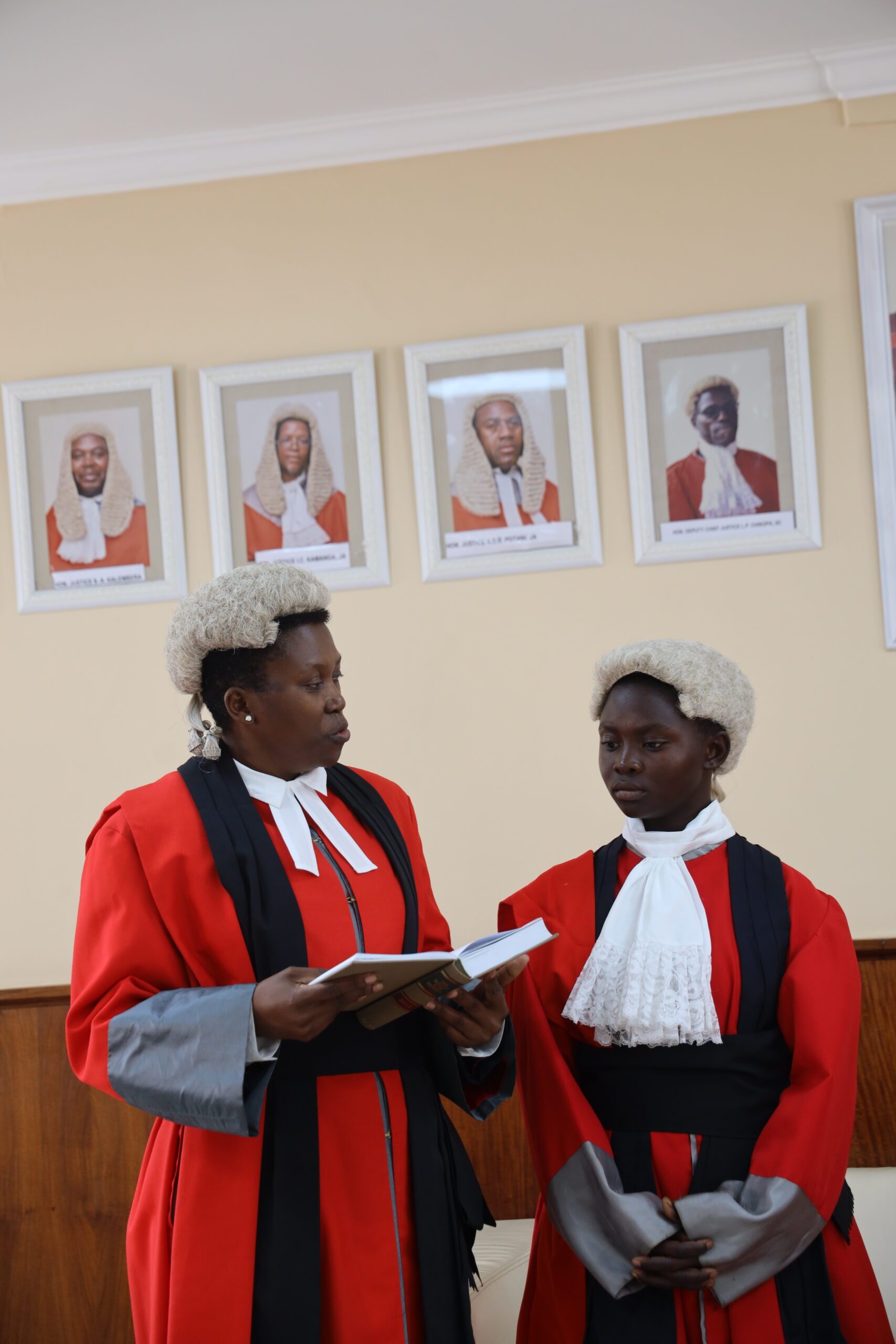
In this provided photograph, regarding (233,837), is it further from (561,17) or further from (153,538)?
(561,17)

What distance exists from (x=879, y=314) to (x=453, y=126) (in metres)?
1.38

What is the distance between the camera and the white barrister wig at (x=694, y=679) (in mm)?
2225

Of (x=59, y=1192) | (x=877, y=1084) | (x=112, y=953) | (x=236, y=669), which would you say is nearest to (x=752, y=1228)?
(x=112, y=953)

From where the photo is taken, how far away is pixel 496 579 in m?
3.55

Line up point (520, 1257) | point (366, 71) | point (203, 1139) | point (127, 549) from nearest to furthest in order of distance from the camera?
point (203, 1139), point (520, 1257), point (366, 71), point (127, 549)

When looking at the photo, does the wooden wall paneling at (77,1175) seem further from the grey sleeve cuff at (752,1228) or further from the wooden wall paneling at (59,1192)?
the grey sleeve cuff at (752,1228)

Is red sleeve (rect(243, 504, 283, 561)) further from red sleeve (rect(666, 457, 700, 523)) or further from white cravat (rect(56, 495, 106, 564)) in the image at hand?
red sleeve (rect(666, 457, 700, 523))

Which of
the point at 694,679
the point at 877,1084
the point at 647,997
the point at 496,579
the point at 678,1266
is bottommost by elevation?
the point at 877,1084

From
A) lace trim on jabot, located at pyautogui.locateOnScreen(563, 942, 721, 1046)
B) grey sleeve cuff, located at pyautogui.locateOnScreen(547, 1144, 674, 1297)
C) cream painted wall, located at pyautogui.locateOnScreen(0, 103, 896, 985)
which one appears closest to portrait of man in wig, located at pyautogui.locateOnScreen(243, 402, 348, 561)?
cream painted wall, located at pyautogui.locateOnScreen(0, 103, 896, 985)

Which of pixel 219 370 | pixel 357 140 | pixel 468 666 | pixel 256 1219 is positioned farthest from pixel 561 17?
pixel 256 1219

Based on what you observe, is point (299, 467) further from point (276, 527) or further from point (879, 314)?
point (879, 314)

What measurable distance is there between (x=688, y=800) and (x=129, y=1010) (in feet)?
3.51

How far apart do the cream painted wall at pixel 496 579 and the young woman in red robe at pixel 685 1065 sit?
47.6 inches

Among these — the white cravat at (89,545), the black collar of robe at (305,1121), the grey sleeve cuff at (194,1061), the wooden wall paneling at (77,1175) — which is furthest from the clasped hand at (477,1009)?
the white cravat at (89,545)
